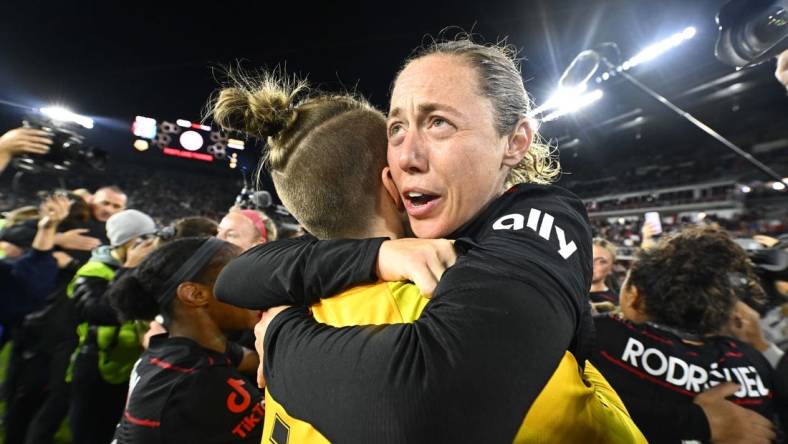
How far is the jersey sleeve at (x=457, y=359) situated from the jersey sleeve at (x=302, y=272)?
0.13 meters

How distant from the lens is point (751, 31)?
1.96 m

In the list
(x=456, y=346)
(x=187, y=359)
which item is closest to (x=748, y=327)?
(x=456, y=346)

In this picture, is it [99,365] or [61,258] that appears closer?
[99,365]

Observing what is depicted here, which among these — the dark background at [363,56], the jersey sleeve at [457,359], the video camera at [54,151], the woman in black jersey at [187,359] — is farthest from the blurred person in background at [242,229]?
the dark background at [363,56]

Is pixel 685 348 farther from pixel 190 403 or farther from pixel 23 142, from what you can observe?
pixel 23 142

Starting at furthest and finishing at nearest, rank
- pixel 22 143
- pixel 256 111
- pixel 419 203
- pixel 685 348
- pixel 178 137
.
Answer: pixel 178 137, pixel 22 143, pixel 685 348, pixel 256 111, pixel 419 203

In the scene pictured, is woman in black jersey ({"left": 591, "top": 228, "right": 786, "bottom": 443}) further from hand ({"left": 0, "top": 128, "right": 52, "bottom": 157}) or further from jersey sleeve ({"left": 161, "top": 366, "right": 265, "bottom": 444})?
hand ({"left": 0, "top": 128, "right": 52, "bottom": 157})

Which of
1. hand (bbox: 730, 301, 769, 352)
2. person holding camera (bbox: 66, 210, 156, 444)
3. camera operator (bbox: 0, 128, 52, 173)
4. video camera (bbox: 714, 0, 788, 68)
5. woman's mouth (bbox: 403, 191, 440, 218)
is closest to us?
woman's mouth (bbox: 403, 191, 440, 218)

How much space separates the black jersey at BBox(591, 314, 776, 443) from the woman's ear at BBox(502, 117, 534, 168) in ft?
3.75

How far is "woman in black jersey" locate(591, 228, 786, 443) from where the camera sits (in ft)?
5.71

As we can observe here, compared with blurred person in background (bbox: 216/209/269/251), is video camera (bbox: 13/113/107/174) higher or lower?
higher

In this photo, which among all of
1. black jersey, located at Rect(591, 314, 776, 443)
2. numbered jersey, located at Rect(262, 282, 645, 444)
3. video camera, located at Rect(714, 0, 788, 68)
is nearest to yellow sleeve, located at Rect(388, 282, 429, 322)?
numbered jersey, located at Rect(262, 282, 645, 444)

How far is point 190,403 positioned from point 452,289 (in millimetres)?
1437

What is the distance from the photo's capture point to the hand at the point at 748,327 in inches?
104
